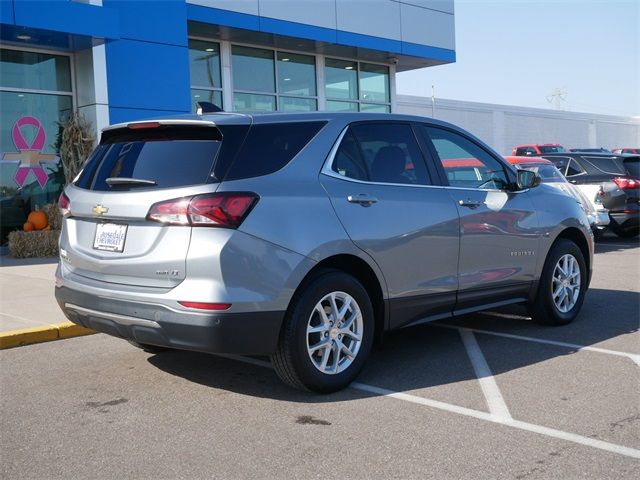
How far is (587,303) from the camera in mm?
8023

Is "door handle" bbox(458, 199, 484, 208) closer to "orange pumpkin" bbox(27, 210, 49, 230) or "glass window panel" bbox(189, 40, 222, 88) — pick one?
"orange pumpkin" bbox(27, 210, 49, 230)

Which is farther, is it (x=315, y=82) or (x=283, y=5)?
(x=315, y=82)

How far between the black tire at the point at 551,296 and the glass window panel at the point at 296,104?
12.2 meters

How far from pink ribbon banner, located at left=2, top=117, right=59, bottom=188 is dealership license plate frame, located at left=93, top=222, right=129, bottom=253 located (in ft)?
32.2

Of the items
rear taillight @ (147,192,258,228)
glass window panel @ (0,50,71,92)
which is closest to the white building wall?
glass window panel @ (0,50,71,92)

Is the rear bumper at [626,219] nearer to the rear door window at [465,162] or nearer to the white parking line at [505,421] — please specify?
the rear door window at [465,162]

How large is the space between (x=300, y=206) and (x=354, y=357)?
1124 mm

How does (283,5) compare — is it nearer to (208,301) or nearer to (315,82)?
(315,82)

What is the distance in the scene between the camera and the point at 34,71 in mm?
13773

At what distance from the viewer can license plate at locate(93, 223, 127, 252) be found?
4.63 m

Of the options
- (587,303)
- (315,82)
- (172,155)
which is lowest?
(587,303)

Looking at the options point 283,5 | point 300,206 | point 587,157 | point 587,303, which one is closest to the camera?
point 300,206

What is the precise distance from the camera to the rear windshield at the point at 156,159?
451cm

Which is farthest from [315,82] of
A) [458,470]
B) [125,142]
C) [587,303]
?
[458,470]
